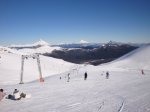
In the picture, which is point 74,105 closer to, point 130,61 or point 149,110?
point 149,110

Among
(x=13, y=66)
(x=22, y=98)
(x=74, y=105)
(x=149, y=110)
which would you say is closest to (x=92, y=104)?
(x=74, y=105)

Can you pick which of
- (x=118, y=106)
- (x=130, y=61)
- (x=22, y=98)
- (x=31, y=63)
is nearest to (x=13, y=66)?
(x=31, y=63)

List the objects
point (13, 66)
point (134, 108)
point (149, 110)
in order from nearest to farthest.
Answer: point (149, 110) < point (134, 108) < point (13, 66)

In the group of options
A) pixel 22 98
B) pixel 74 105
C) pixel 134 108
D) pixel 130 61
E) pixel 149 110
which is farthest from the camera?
pixel 130 61

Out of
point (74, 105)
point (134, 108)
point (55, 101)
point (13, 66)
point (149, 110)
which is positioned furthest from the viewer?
point (13, 66)

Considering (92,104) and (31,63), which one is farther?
(31,63)

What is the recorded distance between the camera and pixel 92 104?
72.3 feet

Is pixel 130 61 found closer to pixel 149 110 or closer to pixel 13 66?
pixel 13 66

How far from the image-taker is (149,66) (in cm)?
10356

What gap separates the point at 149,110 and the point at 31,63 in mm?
102181

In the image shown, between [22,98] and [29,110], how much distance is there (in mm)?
5837

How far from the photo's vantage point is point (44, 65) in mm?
122750

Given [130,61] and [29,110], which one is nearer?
[29,110]

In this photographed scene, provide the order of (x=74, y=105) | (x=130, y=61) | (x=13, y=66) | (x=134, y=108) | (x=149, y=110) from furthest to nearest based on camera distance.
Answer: (x=130, y=61) < (x=13, y=66) < (x=74, y=105) < (x=134, y=108) < (x=149, y=110)
